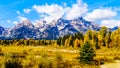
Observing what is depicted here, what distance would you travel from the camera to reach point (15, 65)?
30422 mm

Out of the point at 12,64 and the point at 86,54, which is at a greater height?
the point at 86,54

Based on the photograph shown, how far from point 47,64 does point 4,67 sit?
5.10m

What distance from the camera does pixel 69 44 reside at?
552ft

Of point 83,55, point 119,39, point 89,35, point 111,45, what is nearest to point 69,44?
point 89,35

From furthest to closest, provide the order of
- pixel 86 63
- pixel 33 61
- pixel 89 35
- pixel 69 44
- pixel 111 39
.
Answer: pixel 69 44, pixel 89 35, pixel 111 39, pixel 86 63, pixel 33 61

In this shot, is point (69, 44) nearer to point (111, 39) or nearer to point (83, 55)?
point (111, 39)

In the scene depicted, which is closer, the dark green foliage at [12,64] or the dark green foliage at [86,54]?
the dark green foliage at [12,64]

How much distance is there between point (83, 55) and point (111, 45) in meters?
90.9

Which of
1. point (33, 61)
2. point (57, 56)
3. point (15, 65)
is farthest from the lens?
point (57, 56)

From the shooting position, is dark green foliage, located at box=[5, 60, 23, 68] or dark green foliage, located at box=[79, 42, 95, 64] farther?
dark green foliage, located at box=[79, 42, 95, 64]

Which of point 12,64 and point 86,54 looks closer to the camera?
point 12,64

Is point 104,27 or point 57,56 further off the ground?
point 104,27

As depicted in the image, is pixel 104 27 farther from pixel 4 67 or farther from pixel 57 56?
pixel 4 67

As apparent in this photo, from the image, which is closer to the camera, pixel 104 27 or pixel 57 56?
pixel 57 56
